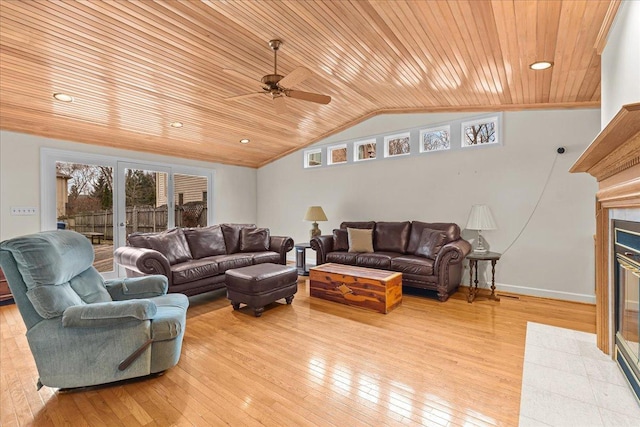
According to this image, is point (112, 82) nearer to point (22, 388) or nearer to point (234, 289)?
point (234, 289)

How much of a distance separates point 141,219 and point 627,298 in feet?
20.8

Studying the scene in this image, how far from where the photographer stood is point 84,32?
8.04 ft

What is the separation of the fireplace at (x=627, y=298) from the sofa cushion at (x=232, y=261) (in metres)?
3.93

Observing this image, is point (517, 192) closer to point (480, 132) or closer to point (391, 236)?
point (480, 132)

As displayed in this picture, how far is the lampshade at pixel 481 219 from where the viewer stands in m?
4.03

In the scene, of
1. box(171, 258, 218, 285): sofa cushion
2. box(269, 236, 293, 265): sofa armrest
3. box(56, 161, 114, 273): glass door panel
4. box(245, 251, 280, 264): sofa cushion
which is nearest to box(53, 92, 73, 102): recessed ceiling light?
box(56, 161, 114, 273): glass door panel

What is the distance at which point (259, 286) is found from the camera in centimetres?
340

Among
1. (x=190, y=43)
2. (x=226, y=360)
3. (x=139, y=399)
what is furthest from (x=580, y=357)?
(x=190, y=43)

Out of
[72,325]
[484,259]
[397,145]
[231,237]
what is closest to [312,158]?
[397,145]

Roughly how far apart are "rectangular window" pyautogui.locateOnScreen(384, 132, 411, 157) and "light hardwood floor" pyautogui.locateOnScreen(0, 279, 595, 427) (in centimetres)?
284

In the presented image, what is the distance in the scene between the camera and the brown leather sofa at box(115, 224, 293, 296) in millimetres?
3611

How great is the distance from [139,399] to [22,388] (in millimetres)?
865

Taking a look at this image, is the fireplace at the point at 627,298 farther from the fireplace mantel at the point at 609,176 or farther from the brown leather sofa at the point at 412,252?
the brown leather sofa at the point at 412,252

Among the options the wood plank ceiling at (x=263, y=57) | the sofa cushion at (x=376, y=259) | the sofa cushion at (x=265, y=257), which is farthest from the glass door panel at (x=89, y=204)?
the sofa cushion at (x=376, y=259)
